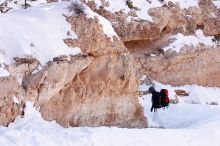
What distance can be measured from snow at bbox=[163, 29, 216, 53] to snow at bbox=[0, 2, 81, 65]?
48.2 ft

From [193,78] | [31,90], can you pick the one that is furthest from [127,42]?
[31,90]

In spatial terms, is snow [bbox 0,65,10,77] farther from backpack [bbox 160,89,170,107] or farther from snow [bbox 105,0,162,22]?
snow [bbox 105,0,162,22]

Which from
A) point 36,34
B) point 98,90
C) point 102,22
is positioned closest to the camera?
point 36,34

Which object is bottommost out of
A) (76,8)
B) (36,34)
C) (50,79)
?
(50,79)

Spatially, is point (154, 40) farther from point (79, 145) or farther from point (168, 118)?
point (79, 145)

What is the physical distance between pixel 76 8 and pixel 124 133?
3.60 metres

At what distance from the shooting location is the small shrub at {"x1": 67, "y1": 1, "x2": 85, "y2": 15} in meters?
14.0

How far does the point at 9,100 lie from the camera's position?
11.7m

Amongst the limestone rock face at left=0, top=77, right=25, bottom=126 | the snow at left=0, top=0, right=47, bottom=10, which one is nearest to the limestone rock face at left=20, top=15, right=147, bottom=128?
the limestone rock face at left=0, top=77, right=25, bottom=126

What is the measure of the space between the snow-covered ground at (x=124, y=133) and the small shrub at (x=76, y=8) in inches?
121

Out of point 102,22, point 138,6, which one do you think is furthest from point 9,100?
point 138,6

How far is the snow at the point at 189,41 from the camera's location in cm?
2816

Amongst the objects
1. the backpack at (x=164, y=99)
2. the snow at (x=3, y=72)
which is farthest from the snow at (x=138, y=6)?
the snow at (x=3, y=72)

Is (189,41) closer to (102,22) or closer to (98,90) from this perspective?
(102,22)
